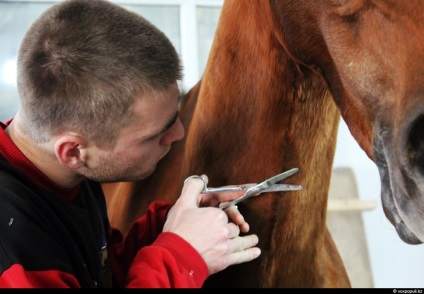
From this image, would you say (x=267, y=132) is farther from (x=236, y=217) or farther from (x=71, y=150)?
(x=71, y=150)

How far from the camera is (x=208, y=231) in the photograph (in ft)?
1.81

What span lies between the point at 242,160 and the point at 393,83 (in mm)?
256

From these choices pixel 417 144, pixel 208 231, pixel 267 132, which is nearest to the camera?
pixel 417 144

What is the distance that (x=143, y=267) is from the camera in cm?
51

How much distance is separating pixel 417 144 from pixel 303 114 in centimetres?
22

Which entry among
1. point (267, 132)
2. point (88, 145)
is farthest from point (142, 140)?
point (267, 132)

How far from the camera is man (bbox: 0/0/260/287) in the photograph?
51 centimetres

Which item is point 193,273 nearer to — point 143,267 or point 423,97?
point 143,267

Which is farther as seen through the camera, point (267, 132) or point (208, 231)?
point (267, 132)

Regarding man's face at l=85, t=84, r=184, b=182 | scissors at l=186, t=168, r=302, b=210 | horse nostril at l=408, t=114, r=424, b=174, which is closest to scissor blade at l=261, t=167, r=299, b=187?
scissors at l=186, t=168, r=302, b=210

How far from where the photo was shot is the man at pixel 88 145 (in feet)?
1.66

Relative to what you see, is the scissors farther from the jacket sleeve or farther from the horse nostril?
the horse nostril

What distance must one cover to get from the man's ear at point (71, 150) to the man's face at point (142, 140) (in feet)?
0.06

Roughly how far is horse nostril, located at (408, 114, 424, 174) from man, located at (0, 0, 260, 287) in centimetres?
22
